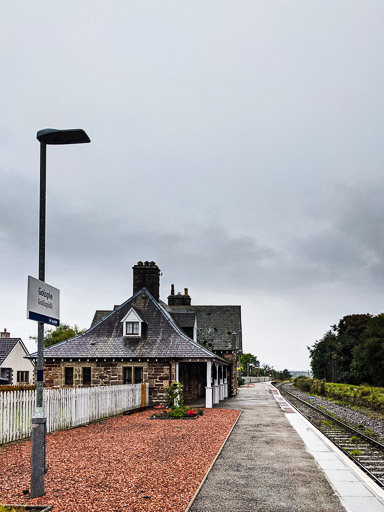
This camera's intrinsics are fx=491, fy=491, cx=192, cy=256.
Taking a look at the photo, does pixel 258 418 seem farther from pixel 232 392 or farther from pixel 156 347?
pixel 232 392

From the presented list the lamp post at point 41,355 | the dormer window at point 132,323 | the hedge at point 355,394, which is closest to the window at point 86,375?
the dormer window at point 132,323

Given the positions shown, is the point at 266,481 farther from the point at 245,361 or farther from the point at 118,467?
the point at 245,361

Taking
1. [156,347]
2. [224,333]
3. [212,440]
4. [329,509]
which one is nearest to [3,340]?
[224,333]

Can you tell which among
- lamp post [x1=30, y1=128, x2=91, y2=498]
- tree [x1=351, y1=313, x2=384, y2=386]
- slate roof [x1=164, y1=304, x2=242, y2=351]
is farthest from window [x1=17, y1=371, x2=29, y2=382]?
lamp post [x1=30, y1=128, x2=91, y2=498]

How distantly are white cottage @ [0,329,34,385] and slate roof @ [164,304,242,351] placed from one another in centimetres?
1695

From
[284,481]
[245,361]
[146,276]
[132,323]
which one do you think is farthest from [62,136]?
[245,361]

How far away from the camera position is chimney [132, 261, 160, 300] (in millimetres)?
32125

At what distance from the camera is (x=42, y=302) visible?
812cm

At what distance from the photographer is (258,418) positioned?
798 inches

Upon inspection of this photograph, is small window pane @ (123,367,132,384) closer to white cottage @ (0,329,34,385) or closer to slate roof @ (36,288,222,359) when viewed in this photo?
slate roof @ (36,288,222,359)

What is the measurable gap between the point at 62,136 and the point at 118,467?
6387 millimetres

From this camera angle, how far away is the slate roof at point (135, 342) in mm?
26359

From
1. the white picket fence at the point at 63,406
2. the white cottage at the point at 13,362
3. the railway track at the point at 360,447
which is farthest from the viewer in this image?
the white cottage at the point at 13,362

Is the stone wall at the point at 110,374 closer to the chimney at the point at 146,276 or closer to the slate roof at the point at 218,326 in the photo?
the chimney at the point at 146,276
